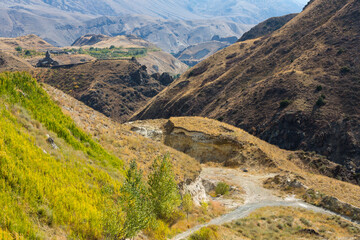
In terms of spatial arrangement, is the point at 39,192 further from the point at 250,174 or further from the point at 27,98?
the point at 250,174

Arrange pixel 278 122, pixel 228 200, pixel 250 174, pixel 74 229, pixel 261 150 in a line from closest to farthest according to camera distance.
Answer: pixel 74 229
pixel 228 200
pixel 250 174
pixel 261 150
pixel 278 122

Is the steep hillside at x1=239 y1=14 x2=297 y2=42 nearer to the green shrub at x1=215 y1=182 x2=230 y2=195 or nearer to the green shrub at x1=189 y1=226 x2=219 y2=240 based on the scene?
the green shrub at x1=215 y1=182 x2=230 y2=195

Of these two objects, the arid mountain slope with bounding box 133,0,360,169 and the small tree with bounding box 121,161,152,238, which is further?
the arid mountain slope with bounding box 133,0,360,169

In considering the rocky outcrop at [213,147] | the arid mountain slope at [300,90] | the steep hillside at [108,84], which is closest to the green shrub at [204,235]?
the rocky outcrop at [213,147]

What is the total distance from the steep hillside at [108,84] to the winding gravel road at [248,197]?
88.1 m

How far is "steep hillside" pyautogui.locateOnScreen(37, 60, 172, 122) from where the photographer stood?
118 metres

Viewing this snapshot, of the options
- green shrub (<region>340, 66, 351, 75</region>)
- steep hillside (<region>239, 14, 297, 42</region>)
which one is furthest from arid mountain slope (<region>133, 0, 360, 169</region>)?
steep hillside (<region>239, 14, 297, 42</region>)

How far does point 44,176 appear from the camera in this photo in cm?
970

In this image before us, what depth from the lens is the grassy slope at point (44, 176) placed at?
8062 millimetres

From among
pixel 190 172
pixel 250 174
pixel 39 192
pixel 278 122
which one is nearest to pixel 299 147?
pixel 278 122

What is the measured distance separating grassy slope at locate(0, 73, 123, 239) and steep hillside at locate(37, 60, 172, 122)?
101 m

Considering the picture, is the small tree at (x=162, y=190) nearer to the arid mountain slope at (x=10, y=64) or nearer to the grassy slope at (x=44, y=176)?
the grassy slope at (x=44, y=176)

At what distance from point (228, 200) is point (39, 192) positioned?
2022 centimetres

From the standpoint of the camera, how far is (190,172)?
23.1 meters
